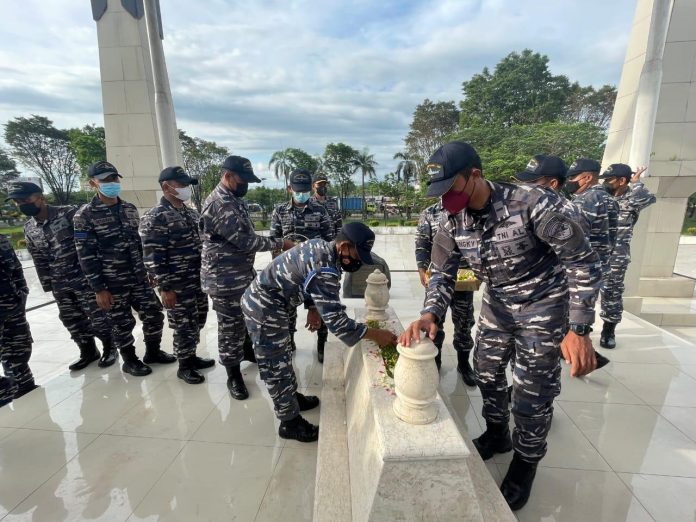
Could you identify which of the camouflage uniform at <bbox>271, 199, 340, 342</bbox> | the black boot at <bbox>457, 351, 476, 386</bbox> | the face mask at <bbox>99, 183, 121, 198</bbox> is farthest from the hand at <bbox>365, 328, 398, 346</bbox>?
the face mask at <bbox>99, 183, 121, 198</bbox>

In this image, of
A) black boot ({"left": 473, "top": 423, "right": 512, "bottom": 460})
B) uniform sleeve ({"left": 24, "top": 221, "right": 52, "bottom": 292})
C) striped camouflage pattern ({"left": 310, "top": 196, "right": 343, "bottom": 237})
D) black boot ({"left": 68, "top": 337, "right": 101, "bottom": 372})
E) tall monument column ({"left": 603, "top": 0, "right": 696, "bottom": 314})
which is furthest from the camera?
tall monument column ({"left": 603, "top": 0, "right": 696, "bottom": 314})

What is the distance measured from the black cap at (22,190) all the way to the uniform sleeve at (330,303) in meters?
3.41

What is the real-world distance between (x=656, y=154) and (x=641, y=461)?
7286 mm

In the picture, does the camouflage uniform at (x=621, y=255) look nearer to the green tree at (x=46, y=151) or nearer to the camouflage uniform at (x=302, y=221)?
the camouflage uniform at (x=302, y=221)

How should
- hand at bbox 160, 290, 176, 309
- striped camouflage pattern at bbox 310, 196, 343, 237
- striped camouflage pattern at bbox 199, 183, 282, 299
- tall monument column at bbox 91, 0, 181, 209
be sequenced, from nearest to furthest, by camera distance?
striped camouflage pattern at bbox 199, 183, 282, 299 → hand at bbox 160, 290, 176, 309 → striped camouflage pattern at bbox 310, 196, 343, 237 → tall monument column at bbox 91, 0, 181, 209

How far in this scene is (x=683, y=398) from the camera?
3.24m

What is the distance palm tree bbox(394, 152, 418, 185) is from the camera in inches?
1276

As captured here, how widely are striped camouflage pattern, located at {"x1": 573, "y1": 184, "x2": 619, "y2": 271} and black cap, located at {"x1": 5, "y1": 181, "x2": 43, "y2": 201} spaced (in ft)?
18.7

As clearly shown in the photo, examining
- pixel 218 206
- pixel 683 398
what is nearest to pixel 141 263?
pixel 218 206

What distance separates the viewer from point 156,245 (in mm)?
3383

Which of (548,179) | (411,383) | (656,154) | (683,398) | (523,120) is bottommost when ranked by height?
(683,398)

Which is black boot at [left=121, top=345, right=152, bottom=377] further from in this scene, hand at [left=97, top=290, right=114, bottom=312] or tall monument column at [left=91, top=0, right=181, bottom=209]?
tall monument column at [left=91, top=0, right=181, bottom=209]

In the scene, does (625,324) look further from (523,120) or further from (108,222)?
(523,120)

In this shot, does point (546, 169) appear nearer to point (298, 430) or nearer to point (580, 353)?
point (580, 353)
